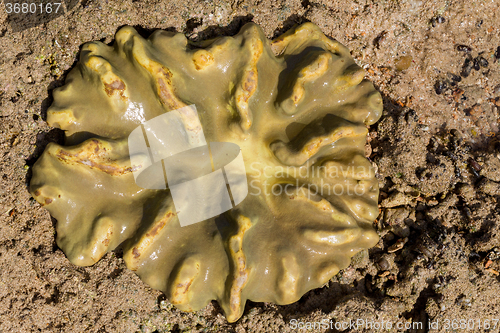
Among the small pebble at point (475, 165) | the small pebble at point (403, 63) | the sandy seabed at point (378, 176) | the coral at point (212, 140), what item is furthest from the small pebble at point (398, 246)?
the small pebble at point (403, 63)

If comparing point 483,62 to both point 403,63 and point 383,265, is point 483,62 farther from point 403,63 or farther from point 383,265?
point 383,265

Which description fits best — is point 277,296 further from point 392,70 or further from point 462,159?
point 392,70

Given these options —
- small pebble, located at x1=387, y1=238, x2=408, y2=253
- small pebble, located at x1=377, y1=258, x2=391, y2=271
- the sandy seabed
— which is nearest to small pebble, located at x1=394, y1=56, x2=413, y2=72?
the sandy seabed

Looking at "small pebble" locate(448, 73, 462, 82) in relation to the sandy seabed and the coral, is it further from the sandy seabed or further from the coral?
the coral

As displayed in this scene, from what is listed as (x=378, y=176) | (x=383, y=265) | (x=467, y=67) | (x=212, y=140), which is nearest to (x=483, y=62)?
(x=467, y=67)

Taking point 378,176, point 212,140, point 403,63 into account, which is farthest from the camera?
point 403,63

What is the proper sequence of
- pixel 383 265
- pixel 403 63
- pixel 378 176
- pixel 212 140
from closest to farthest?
pixel 212 140, pixel 383 265, pixel 378 176, pixel 403 63

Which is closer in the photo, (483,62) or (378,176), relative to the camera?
(378,176)

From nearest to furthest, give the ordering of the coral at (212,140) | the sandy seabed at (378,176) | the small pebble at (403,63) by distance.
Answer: the coral at (212,140) → the sandy seabed at (378,176) → the small pebble at (403,63)

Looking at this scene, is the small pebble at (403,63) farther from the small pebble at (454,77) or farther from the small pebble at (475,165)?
the small pebble at (475,165)
